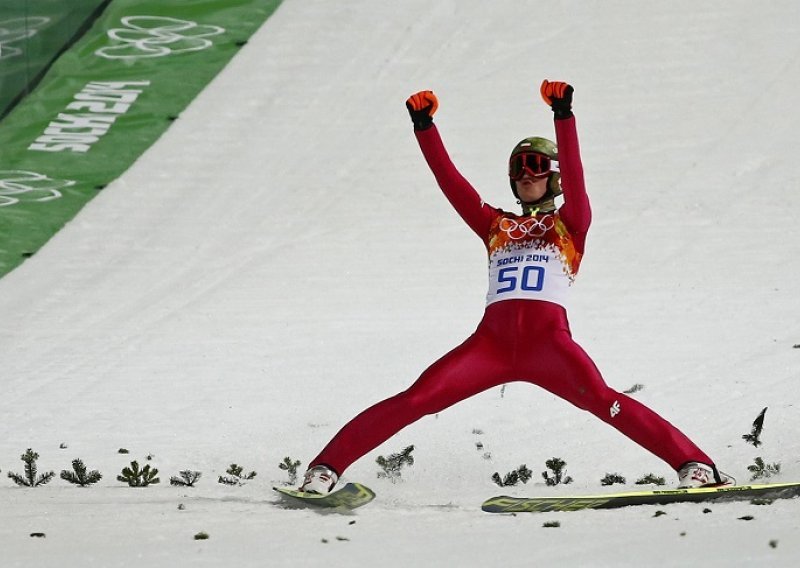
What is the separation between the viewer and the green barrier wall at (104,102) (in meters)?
12.3

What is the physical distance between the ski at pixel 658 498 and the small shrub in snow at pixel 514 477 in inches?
37.6

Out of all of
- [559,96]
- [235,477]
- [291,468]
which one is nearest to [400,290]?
[235,477]

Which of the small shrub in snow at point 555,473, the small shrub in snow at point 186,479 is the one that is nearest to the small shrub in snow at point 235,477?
the small shrub in snow at point 186,479

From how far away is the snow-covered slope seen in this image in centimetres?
485

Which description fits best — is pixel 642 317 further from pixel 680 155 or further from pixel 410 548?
pixel 410 548

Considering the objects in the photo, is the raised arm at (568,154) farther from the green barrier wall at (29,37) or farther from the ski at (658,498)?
the green barrier wall at (29,37)

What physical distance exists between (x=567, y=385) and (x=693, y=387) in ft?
7.66

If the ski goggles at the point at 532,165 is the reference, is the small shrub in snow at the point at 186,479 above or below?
below

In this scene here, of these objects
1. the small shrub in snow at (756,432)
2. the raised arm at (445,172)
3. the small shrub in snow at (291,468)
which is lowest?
the small shrub in snow at (291,468)

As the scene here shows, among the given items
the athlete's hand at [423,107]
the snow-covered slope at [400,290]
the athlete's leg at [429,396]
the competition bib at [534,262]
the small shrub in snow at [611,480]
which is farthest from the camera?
the small shrub in snow at [611,480]

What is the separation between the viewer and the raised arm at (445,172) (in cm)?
580

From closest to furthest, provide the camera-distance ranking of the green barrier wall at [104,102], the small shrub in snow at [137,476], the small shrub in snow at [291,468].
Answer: the small shrub in snow at [137,476], the small shrub in snow at [291,468], the green barrier wall at [104,102]

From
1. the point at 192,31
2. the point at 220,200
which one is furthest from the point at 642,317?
the point at 192,31

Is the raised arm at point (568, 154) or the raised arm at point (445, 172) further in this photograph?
the raised arm at point (445, 172)
